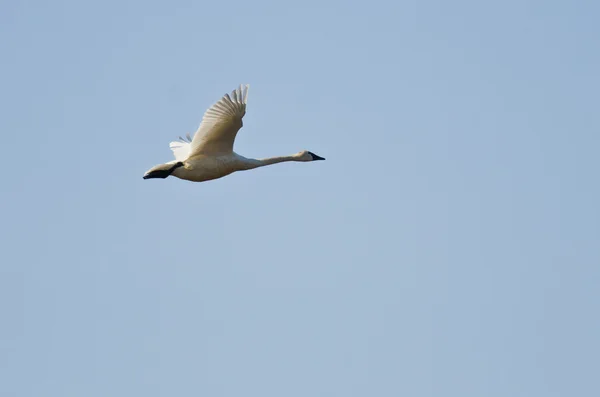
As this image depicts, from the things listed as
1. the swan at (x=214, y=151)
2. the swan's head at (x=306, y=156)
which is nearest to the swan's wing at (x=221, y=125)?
the swan at (x=214, y=151)

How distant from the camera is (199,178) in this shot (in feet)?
99.1

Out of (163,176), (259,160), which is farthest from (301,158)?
(163,176)

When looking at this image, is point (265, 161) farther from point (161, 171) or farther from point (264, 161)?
point (161, 171)

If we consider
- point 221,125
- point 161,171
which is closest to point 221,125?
point 221,125

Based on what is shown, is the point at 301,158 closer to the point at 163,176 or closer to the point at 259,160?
the point at 259,160

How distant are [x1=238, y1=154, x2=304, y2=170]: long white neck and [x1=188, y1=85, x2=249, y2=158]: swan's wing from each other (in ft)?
1.54

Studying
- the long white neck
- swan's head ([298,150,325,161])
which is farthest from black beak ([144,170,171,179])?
swan's head ([298,150,325,161])

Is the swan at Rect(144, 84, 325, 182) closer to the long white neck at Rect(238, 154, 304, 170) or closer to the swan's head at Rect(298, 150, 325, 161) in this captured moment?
the long white neck at Rect(238, 154, 304, 170)

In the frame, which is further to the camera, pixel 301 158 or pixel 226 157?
pixel 301 158

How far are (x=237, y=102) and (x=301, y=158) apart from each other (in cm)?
351

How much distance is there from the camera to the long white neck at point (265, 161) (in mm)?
30422

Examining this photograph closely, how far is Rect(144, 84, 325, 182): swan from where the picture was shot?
29.6 meters

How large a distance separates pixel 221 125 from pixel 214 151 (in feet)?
2.29

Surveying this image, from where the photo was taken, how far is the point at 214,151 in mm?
30219
